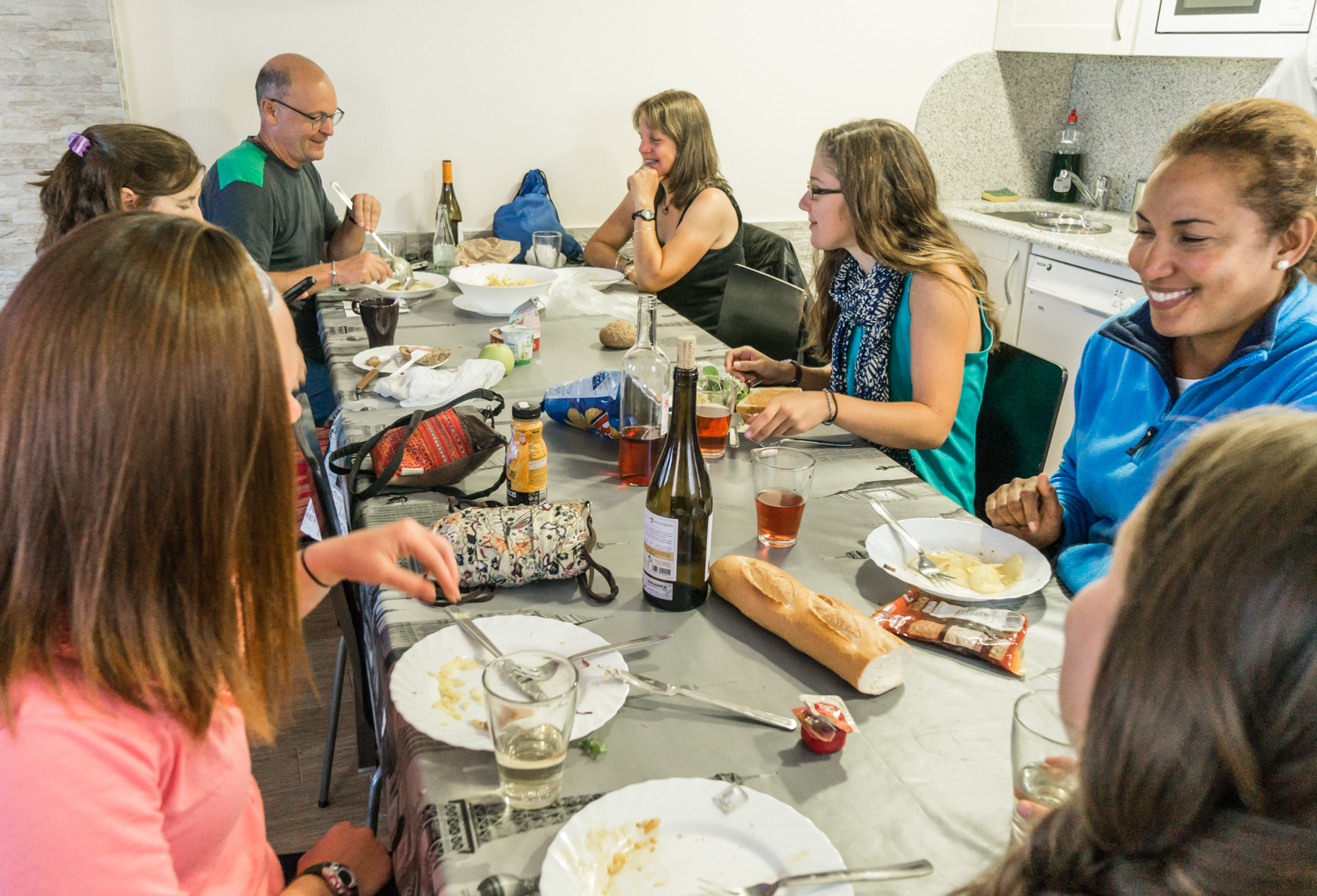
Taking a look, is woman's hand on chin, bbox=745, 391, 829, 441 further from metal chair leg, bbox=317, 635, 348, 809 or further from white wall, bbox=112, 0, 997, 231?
white wall, bbox=112, 0, 997, 231

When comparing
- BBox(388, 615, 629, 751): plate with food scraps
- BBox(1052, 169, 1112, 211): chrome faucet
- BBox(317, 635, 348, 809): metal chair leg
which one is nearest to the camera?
BBox(388, 615, 629, 751): plate with food scraps

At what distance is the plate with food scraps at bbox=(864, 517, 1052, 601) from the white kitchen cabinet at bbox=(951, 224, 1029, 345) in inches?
99.3

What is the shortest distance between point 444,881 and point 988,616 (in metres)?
0.70

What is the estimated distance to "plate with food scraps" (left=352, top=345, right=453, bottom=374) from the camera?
6.49 ft

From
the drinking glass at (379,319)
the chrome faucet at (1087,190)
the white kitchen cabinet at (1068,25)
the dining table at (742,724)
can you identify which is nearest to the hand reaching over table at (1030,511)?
the dining table at (742,724)

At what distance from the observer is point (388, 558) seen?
39.7 inches

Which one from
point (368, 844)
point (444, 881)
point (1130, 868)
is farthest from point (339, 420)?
point (1130, 868)

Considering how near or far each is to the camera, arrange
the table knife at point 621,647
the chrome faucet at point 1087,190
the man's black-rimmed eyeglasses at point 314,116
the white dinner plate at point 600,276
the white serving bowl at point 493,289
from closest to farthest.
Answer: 1. the table knife at point 621,647
2. the white serving bowl at point 493,289
3. the man's black-rimmed eyeglasses at point 314,116
4. the white dinner plate at point 600,276
5. the chrome faucet at point 1087,190

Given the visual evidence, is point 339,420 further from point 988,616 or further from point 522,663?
point 988,616

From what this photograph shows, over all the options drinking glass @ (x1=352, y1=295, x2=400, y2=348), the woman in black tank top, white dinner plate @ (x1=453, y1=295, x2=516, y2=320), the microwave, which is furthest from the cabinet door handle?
drinking glass @ (x1=352, y1=295, x2=400, y2=348)

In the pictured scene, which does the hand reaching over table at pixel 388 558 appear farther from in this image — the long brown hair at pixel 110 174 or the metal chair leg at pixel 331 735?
the long brown hair at pixel 110 174

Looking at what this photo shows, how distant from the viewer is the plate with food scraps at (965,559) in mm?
1136

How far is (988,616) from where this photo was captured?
1.08m

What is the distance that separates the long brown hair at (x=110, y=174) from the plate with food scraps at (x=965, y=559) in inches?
67.5
